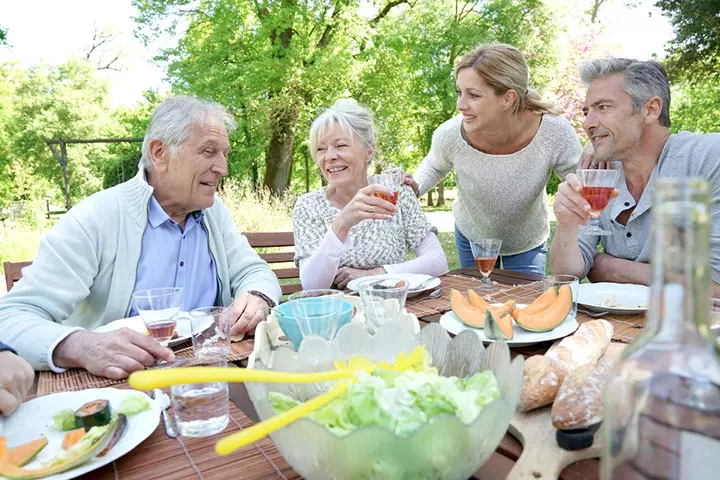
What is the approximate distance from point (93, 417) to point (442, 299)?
147 cm

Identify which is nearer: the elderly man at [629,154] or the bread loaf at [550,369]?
the bread loaf at [550,369]

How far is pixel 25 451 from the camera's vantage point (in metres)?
0.98

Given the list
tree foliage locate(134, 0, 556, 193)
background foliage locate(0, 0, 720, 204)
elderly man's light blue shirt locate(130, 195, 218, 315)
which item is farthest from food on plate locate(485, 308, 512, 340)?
background foliage locate(0, 0, 720, 204)

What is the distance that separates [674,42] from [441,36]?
7.01 metres

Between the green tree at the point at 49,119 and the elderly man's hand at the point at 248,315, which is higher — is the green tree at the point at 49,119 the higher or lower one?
the higher one

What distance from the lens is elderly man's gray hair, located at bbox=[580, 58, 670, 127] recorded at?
2.53 metres

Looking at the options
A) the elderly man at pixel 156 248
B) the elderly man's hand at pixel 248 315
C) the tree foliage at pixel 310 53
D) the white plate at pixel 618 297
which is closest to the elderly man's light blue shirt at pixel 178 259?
the elderly man at pixel 156 248

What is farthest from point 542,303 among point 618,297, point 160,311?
point 160,311

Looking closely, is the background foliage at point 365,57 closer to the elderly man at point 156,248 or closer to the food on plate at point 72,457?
the elderly man at point 156,248

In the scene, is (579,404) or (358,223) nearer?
(579,404)

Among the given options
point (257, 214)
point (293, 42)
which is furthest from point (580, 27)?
point (257, 214)

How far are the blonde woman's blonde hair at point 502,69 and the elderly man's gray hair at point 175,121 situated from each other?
169 cm

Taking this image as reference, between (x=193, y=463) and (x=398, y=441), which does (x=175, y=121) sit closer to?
(x=193, y=463)

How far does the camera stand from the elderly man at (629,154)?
2.47 m
